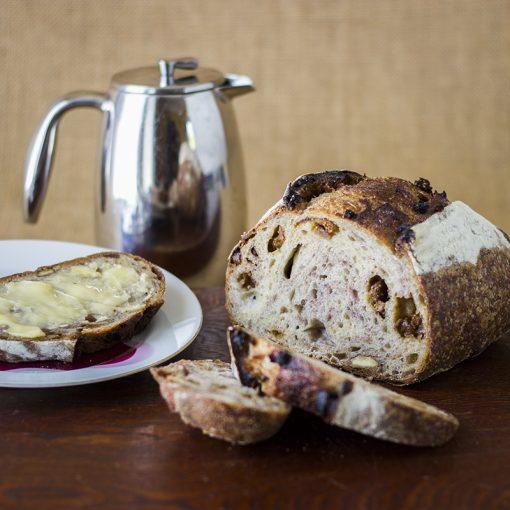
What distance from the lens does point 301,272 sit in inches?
91.3

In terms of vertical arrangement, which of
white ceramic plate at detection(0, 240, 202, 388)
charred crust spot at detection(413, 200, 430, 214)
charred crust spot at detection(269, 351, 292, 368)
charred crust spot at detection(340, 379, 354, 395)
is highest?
charred crust spot at detection(413, 200, 430, 214)

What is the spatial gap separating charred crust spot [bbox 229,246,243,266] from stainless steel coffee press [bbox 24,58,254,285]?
674 millimetres

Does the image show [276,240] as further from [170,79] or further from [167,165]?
[170,79]

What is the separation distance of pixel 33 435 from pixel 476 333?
3.68 feet

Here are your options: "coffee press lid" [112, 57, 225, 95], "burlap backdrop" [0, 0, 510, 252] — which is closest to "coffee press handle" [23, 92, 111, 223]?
"coffee press lid" [112, 57, 225, 95]

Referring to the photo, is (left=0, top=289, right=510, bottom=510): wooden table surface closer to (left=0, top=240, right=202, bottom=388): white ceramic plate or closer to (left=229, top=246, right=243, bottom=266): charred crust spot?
(left=0, top=240, right=202, bottom=388): white ceramic plate

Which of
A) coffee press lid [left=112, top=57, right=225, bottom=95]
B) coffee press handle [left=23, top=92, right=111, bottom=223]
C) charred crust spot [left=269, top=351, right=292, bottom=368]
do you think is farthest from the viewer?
coffee press handle [left=23, top=92, right=111, bottom=223]

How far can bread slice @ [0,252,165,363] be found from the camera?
6.86ft

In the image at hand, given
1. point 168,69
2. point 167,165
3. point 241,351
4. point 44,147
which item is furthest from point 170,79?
point 241,351

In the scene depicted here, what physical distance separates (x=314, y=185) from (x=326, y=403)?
735 mm

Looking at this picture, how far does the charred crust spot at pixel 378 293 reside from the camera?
218 centimetres

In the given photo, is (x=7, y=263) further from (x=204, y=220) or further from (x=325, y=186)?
(x=325, y=186)

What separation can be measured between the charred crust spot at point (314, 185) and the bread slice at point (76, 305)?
0.44 meters

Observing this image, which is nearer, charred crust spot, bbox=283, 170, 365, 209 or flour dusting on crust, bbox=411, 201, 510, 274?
flour dusting on crust, bbox=411, 201, 510, 274
